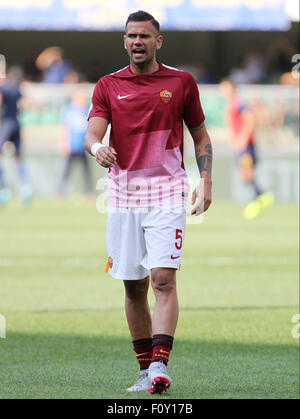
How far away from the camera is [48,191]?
26.3 metres

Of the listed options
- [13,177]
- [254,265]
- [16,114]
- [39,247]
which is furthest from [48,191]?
[254,265]

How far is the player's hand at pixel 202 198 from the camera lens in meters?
6.47

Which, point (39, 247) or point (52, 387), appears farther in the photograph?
point (39, 247)

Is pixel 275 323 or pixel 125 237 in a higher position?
pixel 125 237

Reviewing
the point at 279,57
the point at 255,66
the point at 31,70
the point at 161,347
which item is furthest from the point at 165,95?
the point at 279,57

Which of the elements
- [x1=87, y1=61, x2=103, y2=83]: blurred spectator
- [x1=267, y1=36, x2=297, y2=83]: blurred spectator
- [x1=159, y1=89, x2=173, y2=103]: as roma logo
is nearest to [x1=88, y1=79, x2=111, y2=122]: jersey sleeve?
[x1=159, y1=89, x2=173, y2=103]: as roma logo

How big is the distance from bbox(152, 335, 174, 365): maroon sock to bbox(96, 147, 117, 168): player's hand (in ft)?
3.57

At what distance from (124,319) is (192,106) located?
3.52m

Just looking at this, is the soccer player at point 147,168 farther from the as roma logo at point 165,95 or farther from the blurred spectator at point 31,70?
the blurred spectator at point 31,70

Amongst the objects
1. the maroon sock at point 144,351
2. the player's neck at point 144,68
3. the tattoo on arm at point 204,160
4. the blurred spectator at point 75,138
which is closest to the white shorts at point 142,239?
the tattoo on arm at point 204,160

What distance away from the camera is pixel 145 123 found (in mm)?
6469

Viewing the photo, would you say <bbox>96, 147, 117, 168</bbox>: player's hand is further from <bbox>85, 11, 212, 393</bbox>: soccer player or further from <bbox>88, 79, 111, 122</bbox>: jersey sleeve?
<bbox>88, 79, 111, 122</bbox>: jersey sleeve

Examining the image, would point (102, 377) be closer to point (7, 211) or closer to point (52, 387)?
point (52, 387)

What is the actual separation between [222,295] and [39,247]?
16.7 ft
